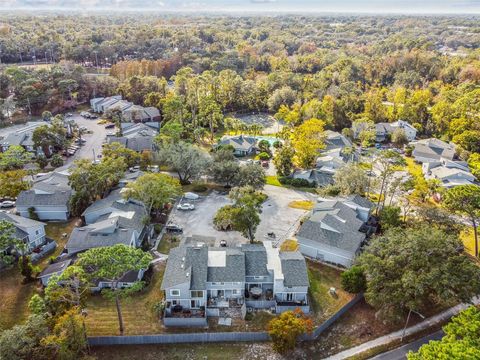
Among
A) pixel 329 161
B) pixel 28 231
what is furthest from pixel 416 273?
pixel 28 231

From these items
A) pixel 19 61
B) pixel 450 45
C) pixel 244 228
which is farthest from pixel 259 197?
pixel 450 45

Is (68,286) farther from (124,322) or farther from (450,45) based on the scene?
(450,45)

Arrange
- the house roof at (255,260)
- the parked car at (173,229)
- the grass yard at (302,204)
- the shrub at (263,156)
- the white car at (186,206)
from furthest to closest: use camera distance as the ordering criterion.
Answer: the shrub at (263,156) → the grass yard at (302,204) → the white car at (186,206) → the parked car at (173,229) → the house roof at (255,260)

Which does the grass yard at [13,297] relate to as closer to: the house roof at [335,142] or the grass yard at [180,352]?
the grass yard at [180,352]

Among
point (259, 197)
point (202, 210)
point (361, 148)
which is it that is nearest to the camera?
point (259, 197)

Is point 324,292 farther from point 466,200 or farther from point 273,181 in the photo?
point 273,181

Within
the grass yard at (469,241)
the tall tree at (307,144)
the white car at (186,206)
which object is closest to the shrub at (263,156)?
the tall tree at (307,144)
